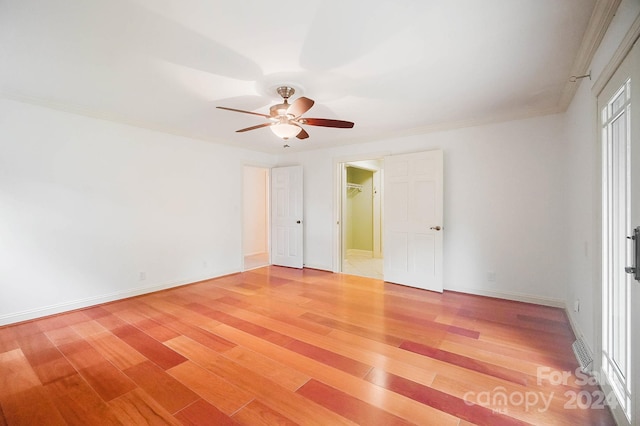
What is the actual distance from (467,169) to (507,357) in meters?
2.56

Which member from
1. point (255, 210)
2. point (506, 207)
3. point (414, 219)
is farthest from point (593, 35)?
point (255, 210)

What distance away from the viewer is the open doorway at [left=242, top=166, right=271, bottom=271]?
24.1 feet

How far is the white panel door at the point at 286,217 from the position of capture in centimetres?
578

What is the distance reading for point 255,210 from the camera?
7605 millimetres

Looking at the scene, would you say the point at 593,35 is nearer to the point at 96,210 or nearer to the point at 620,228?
the point at 620,228

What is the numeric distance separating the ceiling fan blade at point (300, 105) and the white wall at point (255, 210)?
4887 millimetres

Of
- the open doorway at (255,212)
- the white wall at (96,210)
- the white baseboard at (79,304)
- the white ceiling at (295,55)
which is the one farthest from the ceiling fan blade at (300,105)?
the open doorway at (255,212)

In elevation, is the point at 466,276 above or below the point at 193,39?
below

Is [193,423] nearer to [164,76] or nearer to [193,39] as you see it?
[193,39]

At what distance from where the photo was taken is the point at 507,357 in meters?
2.37

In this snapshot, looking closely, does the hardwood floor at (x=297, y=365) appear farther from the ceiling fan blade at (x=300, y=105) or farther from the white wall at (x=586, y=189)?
the ceiling fan blade at (x=300, y=105)

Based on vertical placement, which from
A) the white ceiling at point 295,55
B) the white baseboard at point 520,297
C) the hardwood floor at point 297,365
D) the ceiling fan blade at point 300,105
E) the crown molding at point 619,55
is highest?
the white ceiling at point 295,55

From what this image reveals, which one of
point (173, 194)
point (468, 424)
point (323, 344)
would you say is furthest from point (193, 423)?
point (173, 194)

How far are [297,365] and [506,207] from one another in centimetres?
337
